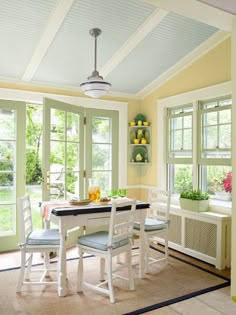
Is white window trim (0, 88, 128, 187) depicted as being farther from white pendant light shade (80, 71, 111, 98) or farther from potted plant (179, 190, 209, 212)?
white pendant light shade (80, 71, 111, 98)

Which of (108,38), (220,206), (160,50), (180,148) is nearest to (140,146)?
(180,148)

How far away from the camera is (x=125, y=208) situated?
3.16m

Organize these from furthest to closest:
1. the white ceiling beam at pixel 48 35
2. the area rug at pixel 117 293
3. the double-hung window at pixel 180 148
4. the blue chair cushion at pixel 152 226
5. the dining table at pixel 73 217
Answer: the double-hung window at pixel 180 148 → the blue chair cushion at pixel 152 226 → the white ceiling beam at pixel 48 35 → the dining table at pixel 73 217 → the area rug at pixel 117 293

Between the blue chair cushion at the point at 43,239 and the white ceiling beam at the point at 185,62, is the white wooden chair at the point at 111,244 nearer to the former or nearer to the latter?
the blue chair cushion at the point at 43,239

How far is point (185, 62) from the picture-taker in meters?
4.34

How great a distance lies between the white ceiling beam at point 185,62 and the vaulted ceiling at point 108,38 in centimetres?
1

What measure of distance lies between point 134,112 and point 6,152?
7.16 ft

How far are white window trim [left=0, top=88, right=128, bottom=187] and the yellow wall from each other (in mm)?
394

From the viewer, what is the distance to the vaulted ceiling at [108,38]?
2.95m

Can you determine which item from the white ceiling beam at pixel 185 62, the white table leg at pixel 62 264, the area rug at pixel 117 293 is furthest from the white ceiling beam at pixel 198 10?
the area rug at pixel 117 293

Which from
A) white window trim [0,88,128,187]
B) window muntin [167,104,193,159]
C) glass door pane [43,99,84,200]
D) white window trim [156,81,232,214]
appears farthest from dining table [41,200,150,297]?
white window trim [0,88,128,187]

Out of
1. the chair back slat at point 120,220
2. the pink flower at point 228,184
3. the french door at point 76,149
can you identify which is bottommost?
the chair back slat at point 120,220

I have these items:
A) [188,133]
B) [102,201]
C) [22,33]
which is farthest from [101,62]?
[102,201]

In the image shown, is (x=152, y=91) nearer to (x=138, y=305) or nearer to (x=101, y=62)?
(x=101, y=62)
